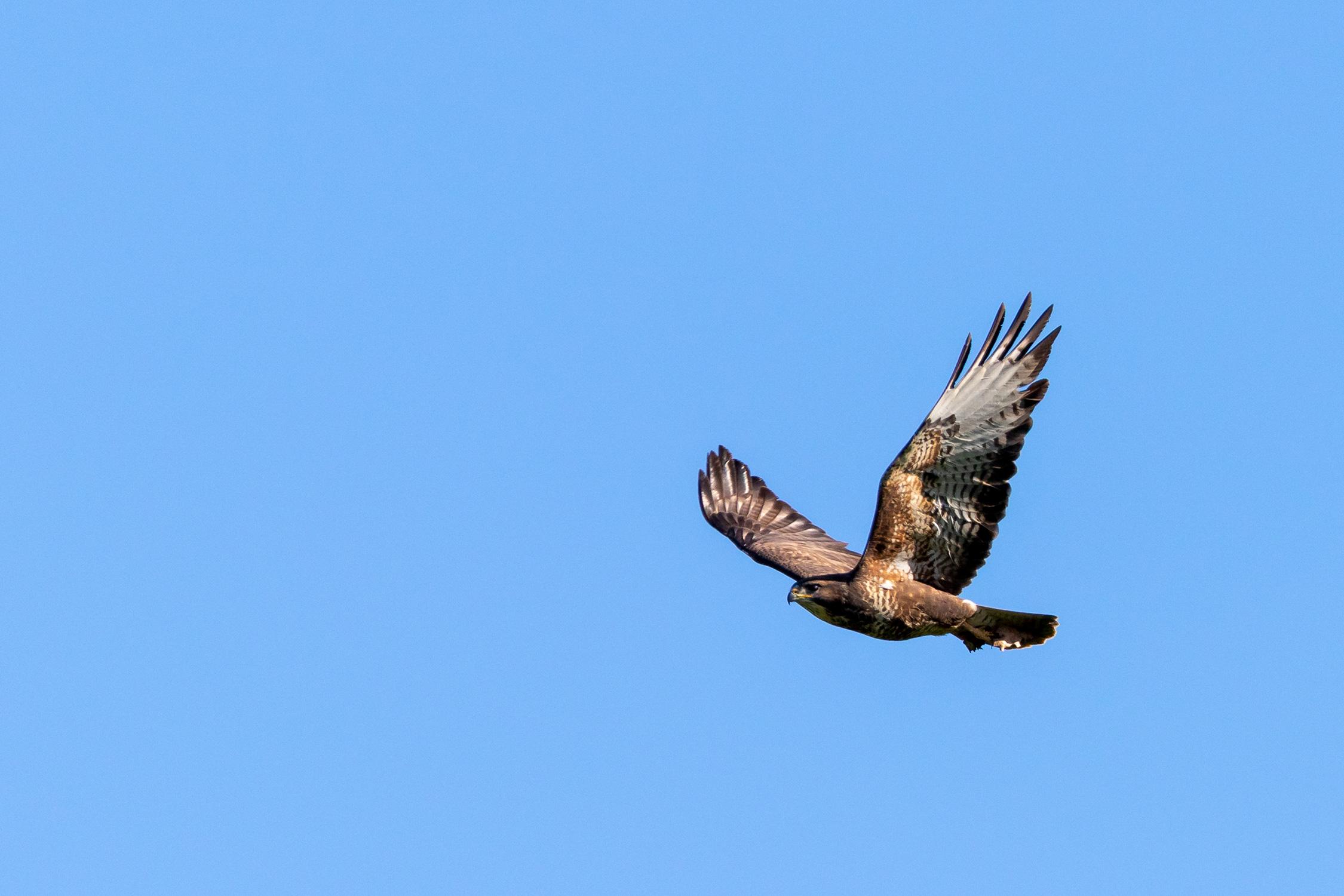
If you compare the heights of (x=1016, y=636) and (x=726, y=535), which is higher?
(x=726, y=535)

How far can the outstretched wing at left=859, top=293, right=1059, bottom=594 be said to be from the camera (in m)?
14.3

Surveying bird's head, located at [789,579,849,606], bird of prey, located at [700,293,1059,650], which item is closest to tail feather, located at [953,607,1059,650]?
bird of prey, located at [700,293,1059,650]

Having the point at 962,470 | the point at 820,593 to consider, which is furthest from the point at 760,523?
the point at 962,470

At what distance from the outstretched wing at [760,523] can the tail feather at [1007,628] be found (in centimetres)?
212

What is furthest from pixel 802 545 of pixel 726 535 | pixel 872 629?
pixel 872 629

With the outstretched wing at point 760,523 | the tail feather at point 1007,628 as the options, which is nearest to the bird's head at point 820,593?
the tail feather at point 1007,628

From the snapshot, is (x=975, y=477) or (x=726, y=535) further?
(x=726, y=535)

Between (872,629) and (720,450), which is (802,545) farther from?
(872,629)

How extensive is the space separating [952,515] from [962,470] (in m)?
0.40

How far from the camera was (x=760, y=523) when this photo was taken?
61.9 ft

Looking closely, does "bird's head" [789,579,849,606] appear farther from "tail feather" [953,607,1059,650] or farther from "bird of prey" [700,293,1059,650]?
"tail feather" [953,607,1059,650]

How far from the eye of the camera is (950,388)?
14.3 metres

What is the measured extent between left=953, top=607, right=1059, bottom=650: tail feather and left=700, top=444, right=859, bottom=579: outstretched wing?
212 cm

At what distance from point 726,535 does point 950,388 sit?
4693 mm
